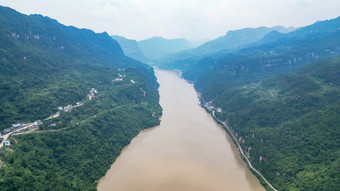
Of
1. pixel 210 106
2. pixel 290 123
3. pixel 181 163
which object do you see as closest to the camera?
pixel 181 163

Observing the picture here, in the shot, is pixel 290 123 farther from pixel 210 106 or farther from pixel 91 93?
pixel 91 93

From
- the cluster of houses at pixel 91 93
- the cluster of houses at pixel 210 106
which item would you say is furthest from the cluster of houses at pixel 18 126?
the cluster of houses at pixel 210 106

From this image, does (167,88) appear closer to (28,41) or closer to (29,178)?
(28,41)

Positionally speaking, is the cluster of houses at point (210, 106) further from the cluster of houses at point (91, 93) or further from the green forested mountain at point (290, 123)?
the cluster of houses at point (91, 93)

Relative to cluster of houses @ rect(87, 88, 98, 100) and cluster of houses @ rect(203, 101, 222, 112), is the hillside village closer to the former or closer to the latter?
cluster of houses @ rect(87, 88, 98, 100)

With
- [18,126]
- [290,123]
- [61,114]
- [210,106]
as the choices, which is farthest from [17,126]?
[210,106]

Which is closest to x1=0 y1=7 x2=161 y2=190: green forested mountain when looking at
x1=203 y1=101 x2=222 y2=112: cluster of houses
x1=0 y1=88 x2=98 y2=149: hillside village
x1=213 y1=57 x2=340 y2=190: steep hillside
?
x1=0 y1=88 x2=98 y2=149: hillside village

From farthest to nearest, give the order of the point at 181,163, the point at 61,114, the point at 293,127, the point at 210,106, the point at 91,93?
the point at 210,106
the point at 91,93
the point at 293,127
the point at 61,114
the point at 181,163
